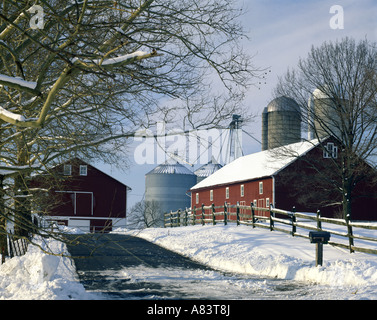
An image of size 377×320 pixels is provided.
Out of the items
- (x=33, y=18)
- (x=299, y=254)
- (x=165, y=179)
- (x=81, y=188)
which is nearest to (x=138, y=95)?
(x=33, y=18)

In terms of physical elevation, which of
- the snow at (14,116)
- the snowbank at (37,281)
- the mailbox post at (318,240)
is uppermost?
the snow at (14,116)

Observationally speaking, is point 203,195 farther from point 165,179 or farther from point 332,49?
point 332,49

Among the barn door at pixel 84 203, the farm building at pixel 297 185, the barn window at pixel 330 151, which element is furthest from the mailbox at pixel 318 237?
the barn door at pixel 84 203

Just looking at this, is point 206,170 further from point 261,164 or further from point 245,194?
point 261,164

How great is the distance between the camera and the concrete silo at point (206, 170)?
74062mm

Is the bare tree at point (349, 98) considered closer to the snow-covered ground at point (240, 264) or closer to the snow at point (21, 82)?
the snow-covered ground at point (240, 264)

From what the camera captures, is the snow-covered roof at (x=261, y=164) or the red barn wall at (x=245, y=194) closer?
the snow-covered roof at (x=261, y=164)

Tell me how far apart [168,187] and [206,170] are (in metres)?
8.94

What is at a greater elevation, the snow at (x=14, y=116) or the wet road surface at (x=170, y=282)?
the snow at (x=14, y=116)

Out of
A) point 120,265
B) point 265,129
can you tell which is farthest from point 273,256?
point 265,129

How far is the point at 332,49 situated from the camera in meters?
32.7

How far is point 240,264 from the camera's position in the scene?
1620 cm

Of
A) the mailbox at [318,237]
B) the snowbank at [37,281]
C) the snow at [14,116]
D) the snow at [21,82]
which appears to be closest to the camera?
the snow at [21,82]

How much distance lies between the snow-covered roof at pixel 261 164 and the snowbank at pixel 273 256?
11.8 m
